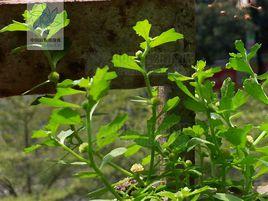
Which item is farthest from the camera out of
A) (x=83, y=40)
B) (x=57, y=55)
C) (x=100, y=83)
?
(x=83, y=40)

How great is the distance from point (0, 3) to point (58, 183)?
2.97 metres

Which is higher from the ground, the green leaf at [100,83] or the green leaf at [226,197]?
the green leaf at [100,83]

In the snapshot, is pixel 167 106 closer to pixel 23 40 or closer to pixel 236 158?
pixel 236 158

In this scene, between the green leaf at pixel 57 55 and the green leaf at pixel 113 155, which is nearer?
the green leaf at pixel 113 155

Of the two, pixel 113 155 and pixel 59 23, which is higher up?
pixel 59 23

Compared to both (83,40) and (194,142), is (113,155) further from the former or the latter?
(83,40)

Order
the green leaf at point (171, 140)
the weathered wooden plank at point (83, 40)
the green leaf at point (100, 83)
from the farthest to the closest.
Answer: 1. the weathered wooden plank at point (83, 40)
2. the green leaf at point (171, 140)
3. the green leaf at point (100, 83)

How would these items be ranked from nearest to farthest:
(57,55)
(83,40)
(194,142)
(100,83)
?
(100,83) → (194,142) → (57,55) → (83,40)

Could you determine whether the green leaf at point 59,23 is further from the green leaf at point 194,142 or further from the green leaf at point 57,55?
the green leaf at point 194,142

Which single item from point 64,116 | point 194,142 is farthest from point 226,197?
point 64,116

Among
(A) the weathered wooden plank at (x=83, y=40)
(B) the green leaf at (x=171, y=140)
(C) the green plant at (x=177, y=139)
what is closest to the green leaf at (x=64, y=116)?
(C) the green plant at (x=177, y=139)

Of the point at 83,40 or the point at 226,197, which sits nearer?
the point at 226,197

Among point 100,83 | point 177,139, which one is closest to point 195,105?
point 177,139

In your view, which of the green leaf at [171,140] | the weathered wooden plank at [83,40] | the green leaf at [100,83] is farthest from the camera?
the weathered wooden plank at [83,40]
